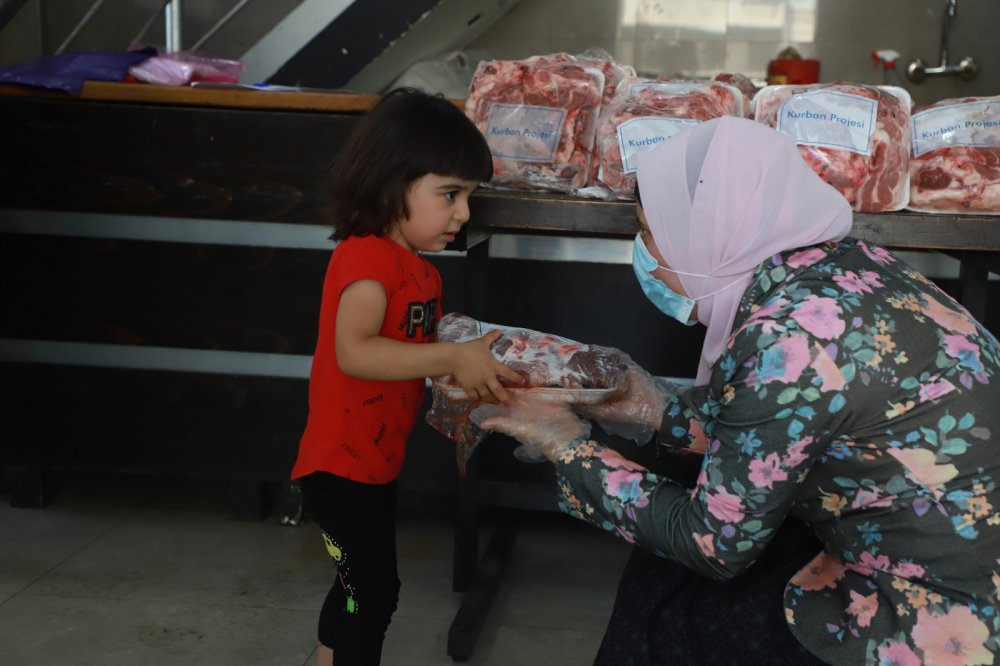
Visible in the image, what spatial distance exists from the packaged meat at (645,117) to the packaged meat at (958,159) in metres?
0.37

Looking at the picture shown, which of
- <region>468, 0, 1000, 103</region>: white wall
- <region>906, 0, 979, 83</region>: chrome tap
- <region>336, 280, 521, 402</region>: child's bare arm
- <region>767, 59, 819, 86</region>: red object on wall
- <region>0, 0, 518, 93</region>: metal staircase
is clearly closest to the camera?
<region>336, 280, 521, 402</region>: child's bare arm

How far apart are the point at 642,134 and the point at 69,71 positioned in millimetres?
1494

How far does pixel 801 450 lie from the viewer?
1.18 metres

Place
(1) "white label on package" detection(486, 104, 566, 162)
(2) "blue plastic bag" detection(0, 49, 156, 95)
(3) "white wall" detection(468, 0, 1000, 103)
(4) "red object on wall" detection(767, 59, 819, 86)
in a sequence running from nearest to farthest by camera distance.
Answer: (1) "white label on package" detection(486, 104, 566, 162) < (2) "blue plastic bag" detection(0, 49, 156, 95) < (4) "red object on wall" detection(767, 59, 819, 86) < (3) "white wall" detection(468, 0, 1000, 103)

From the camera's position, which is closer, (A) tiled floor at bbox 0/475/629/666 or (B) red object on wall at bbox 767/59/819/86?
(A) tiled floor at bbox 0/475/629/666

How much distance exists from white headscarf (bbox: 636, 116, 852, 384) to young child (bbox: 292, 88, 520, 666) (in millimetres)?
377

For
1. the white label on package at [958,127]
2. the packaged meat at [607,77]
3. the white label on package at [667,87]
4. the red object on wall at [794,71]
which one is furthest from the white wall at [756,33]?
the white label on package at [958,127]

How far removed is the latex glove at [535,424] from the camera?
4.78 ft

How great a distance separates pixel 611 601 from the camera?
7.64 feet

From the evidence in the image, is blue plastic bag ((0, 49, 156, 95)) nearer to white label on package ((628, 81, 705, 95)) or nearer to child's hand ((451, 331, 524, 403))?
white label on package ((628, 81, 705, 95))

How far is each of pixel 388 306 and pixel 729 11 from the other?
3857 mm

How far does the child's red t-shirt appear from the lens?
1585 millimetres

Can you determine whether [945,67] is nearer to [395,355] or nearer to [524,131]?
[524,131]

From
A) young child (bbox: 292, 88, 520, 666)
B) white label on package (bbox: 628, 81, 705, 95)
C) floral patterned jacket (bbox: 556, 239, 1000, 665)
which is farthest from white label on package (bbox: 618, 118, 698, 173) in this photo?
floral patterned jacket (bbox: 556, 239, 1000, 665)
